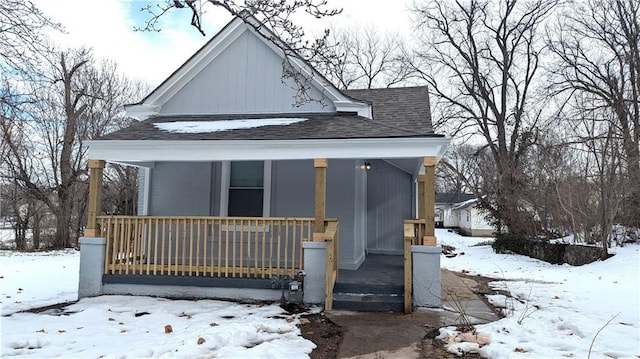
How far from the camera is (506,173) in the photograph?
19.8 m

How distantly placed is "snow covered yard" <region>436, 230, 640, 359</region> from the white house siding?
5296 millimetres

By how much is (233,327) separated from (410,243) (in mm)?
2961

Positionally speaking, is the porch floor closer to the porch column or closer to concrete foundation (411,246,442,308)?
concrete foundation (411,246,442,308)

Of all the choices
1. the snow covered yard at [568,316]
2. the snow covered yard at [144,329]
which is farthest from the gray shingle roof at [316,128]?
the snow covered yard at [568,316]

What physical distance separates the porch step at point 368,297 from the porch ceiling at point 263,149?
84.1 inches

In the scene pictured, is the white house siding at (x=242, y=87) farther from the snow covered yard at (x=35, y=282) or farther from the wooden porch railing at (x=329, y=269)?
the snow covered yard at (x=35, y=282)

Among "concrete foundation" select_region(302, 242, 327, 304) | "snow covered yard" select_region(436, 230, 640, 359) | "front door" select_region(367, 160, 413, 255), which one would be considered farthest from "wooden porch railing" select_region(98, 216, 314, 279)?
"front door" select_region(367, 160, 413, 255)

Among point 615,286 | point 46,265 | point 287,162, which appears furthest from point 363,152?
point 46,265

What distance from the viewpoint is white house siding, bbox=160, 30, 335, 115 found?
923cm

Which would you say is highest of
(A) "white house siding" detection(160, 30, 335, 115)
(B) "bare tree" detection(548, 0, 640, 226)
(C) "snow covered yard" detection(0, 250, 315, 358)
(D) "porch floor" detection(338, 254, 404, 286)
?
(B) "bare tree" detection(548, 0, 640, 226)

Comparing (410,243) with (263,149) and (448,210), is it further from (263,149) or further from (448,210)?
(448,210)

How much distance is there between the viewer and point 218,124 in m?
8.55

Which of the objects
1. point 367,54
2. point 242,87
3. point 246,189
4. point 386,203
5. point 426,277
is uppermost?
point 367,54

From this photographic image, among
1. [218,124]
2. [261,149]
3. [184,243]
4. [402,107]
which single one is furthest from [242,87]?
[402,107]
